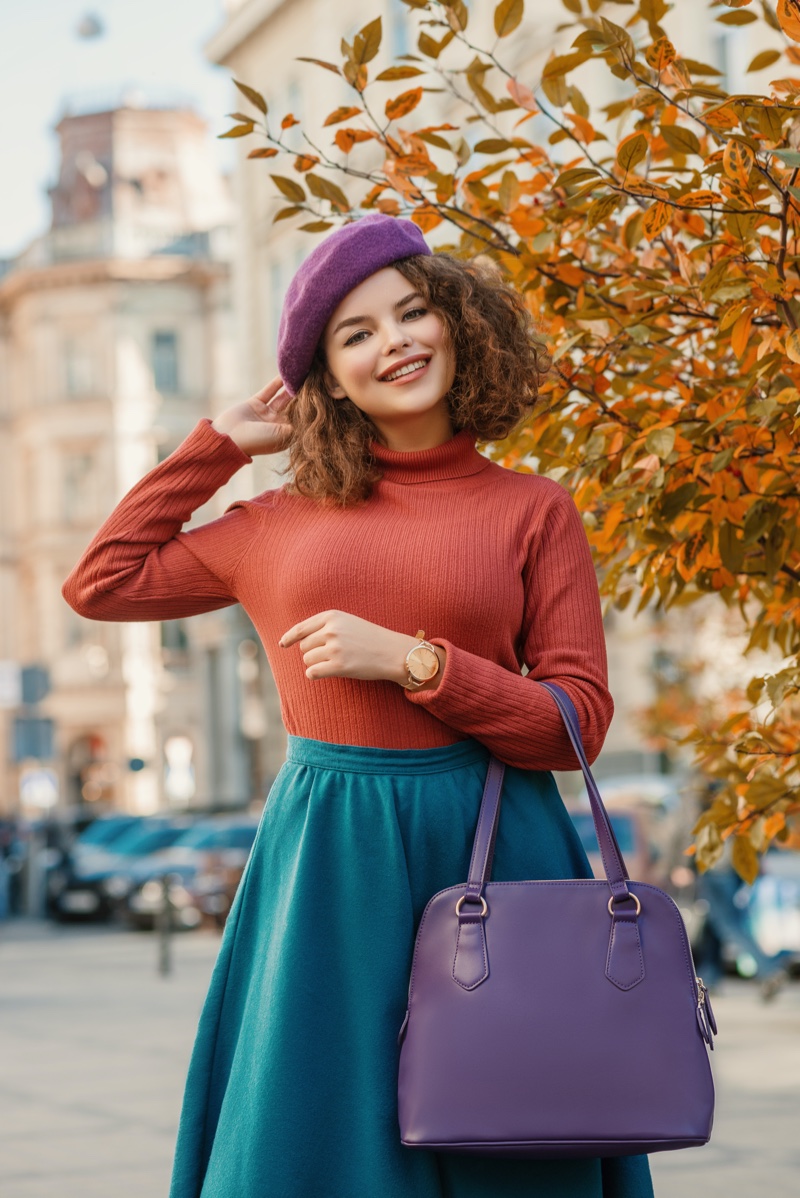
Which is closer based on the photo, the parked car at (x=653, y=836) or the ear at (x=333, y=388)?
the ear at (x=333, y=388)

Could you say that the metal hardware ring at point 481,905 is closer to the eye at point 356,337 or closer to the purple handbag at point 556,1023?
the purple handbag at point 556,1023

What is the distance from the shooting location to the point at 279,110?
1469 inches

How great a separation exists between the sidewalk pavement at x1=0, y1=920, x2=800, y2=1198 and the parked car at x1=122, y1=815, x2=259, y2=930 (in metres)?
6.48

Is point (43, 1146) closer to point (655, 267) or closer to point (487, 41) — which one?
point (655, 267)

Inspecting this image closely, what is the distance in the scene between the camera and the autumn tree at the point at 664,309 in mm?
3162

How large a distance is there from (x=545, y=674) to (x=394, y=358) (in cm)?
54

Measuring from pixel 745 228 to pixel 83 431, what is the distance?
5799 cm

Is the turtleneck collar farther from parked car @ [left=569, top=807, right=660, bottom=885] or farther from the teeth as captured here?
parked car @ [left=569, top=807, right=660, bottom=885]

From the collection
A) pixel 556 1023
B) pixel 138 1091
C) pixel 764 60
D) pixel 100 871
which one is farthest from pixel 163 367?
pixel 556 1023

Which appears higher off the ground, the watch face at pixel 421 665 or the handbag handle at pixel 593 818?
the watch face at pixel 421 665

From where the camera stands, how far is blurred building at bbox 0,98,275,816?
57125 mm

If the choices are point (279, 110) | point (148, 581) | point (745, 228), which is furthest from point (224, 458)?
point (279, 110)

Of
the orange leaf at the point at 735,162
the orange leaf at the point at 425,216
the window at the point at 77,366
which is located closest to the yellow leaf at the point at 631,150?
the orange leaf at the point at 735,162

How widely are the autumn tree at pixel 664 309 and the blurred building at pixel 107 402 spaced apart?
50522 mm
